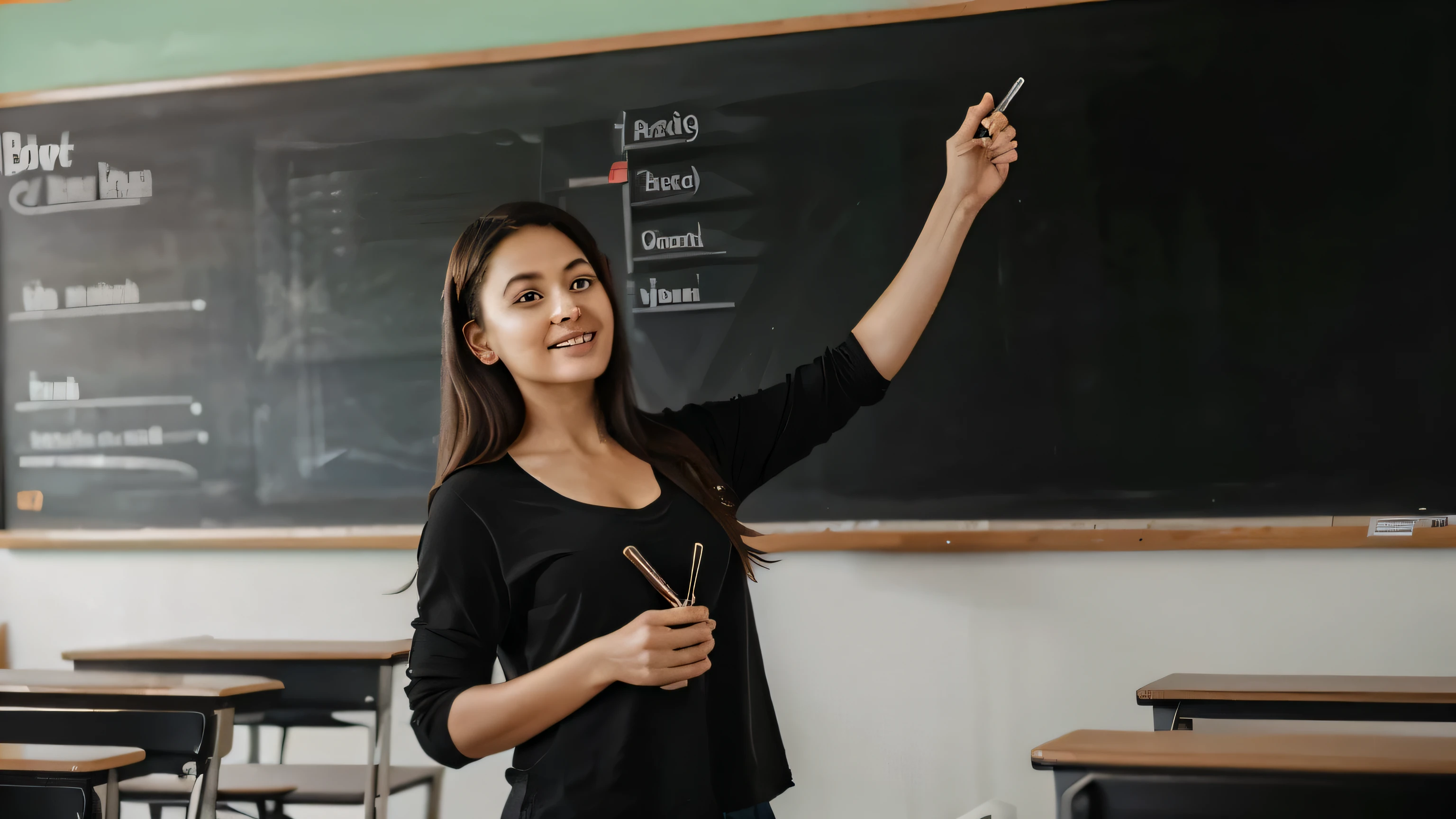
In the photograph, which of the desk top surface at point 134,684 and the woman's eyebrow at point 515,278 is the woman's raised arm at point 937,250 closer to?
the woman's eyebrow at point 515,278

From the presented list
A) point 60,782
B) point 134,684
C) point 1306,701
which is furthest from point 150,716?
point 1306,701

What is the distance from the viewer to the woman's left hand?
1341mm

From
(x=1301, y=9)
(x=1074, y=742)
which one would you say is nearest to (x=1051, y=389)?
(x=1301, y=9)

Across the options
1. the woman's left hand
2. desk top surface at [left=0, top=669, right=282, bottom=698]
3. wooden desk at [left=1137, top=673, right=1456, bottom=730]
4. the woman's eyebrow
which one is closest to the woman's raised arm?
the woman's left hand

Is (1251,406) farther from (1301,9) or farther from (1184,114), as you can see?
(1301,9)

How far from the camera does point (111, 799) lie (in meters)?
1.73

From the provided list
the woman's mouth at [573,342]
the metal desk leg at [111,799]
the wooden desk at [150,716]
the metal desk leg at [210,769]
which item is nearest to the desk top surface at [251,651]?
the wooden desk at [150,716]

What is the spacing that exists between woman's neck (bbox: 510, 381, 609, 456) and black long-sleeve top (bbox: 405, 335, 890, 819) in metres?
0.06

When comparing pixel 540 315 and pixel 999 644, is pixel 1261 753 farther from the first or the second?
pixel 999 644

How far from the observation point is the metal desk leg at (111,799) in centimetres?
172

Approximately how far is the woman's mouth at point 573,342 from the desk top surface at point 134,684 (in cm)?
117

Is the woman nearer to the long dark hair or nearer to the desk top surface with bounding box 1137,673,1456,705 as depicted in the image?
the long dark hair

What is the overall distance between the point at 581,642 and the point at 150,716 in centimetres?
127

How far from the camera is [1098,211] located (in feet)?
7.15
